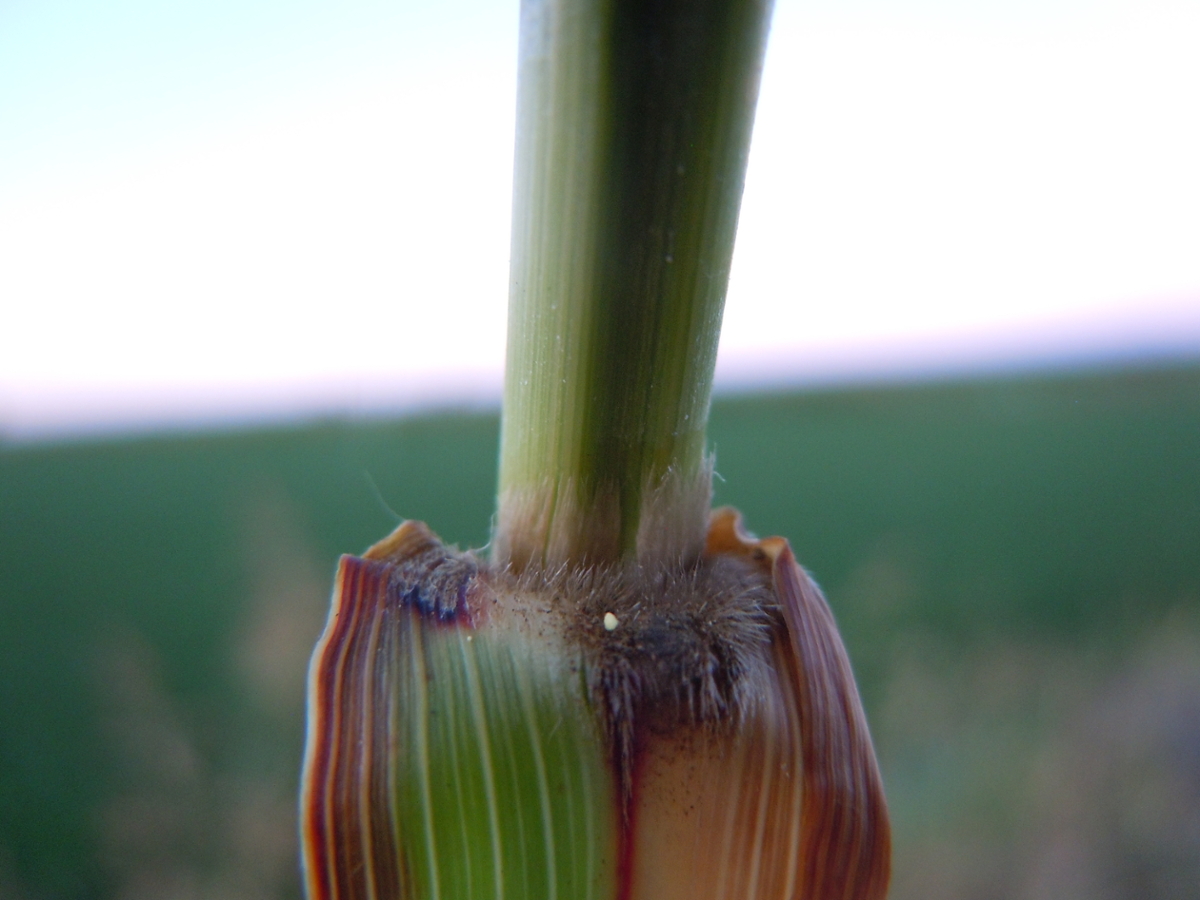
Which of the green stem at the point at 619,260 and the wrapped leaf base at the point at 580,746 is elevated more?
the green stem at the point at 619,260

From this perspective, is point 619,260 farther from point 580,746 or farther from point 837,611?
point 837,611

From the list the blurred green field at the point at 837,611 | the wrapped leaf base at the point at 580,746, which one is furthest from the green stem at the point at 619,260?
the blurred green field at the point at 837,611

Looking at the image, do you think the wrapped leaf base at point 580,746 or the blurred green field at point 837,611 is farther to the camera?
the blurred green field at point 837,611

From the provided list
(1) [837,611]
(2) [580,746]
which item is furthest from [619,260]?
(1) [837,611]

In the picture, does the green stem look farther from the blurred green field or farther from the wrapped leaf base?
the blurred green field

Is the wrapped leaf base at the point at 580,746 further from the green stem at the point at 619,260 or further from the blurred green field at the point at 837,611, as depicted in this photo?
the blurred green field at the point at 837,611
